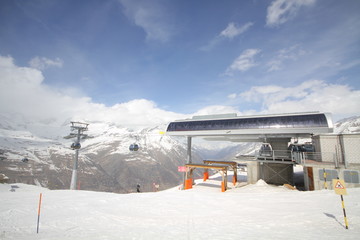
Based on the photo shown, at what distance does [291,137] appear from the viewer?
25.0 meters

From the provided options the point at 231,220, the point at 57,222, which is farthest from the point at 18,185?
the point at 231,220

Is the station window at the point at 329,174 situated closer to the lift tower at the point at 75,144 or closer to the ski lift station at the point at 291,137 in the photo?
the ski lift station at the point at 291,137

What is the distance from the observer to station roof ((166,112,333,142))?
21531 millimetres

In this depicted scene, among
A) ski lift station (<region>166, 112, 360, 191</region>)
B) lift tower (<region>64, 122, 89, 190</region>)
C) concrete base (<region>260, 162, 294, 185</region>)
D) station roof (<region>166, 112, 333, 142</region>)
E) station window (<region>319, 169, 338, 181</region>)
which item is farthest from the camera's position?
lift tower (<region>64, 122, 89, 190</region>)

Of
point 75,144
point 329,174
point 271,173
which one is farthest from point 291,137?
point 75,144

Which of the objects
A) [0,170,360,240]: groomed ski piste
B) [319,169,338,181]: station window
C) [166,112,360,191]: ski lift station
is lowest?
[0,170,360,240]: groomed ski piste

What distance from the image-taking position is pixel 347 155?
1977cm

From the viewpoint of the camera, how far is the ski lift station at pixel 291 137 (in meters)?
19.2

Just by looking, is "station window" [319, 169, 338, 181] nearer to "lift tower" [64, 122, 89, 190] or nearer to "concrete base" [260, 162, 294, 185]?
"concrete base" [260, 162, 294, 185]

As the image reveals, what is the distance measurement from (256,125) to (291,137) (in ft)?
17.2

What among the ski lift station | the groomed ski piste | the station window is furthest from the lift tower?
the station window

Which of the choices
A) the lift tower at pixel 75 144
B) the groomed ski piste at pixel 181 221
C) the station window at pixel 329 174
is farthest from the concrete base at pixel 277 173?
the lift tower at pixel 75 144

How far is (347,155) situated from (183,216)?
20.4m

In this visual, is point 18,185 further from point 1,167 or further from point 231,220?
point 1,167
